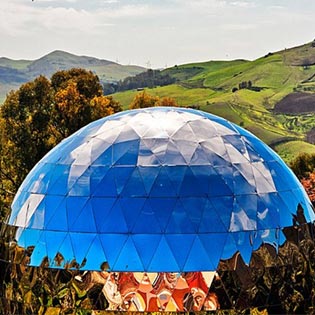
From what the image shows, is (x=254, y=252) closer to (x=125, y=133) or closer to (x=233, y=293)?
(x=233, y=293)

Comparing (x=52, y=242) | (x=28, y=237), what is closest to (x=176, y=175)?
(x=52, y=242)

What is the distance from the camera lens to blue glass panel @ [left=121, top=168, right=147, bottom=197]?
17.4 m

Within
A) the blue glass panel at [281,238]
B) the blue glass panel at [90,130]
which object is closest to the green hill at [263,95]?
the blue glass panel at [90,130]

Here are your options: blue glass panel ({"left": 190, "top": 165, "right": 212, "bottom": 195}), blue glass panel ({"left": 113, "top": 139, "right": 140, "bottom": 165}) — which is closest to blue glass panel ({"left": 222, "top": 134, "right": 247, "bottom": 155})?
blue glass panel ({"left": 190, "top": 165, "right": 212, "bottom": 195})

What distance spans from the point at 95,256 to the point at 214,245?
2.38 meters

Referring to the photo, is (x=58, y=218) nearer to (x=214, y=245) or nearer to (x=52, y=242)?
(x=52, y=242)

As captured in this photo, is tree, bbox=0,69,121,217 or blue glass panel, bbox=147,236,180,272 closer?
blue glass panel, bbox=147,236,180,272

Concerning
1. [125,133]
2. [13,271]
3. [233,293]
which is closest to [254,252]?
[233,293]

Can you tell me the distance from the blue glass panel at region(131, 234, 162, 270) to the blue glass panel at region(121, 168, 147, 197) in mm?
899

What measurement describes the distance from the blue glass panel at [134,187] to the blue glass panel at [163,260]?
1070 mm

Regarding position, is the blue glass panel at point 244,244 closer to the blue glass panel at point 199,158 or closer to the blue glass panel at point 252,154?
the blue glass panel at point 199,158

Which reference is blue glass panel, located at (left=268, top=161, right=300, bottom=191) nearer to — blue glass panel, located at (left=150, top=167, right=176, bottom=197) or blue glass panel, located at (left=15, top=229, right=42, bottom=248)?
blue glass panel, located at (left=150, top=167, right=176, bottom=197)

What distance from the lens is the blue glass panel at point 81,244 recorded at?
17.3 m

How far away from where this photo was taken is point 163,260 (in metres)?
16.9
